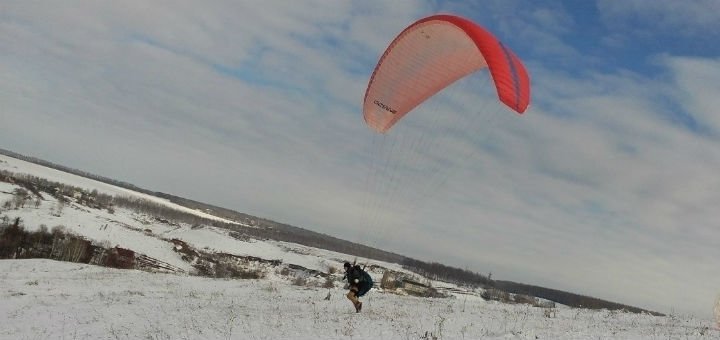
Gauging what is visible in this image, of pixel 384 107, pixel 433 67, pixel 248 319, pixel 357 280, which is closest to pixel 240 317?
pixel 248 319

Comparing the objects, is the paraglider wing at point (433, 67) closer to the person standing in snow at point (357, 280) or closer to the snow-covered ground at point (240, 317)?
the person standing in snow at point (357, 280)

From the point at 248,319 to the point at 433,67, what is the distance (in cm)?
891

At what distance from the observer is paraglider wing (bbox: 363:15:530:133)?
40.8ft

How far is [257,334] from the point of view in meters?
11.7

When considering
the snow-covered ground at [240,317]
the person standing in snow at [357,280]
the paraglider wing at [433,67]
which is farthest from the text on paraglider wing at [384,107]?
the snow-covered ground at [240,317]

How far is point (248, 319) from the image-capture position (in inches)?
555

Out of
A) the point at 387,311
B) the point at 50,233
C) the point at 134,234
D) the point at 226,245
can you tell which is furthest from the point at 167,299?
the point at 226,245

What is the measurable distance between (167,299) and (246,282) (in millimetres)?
8474

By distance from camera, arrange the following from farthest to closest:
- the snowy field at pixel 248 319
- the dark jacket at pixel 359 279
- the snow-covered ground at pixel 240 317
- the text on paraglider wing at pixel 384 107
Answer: the text on paraglider wing at pixel 384 107, the dark jacket at pixel 359 279, the snow-covered ground at pixel 240 317, the snowy field at pixel 248 319

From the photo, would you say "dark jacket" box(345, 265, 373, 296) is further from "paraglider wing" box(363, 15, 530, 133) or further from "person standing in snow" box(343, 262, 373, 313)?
"paraglider wing" box(363, 15, 530, 133)

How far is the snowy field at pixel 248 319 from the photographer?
1203cm

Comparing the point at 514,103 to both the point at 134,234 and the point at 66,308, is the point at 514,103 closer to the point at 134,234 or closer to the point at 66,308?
the point at 66,308

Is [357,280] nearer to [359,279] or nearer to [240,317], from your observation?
[359,279]

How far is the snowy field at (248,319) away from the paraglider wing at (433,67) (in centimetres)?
578
